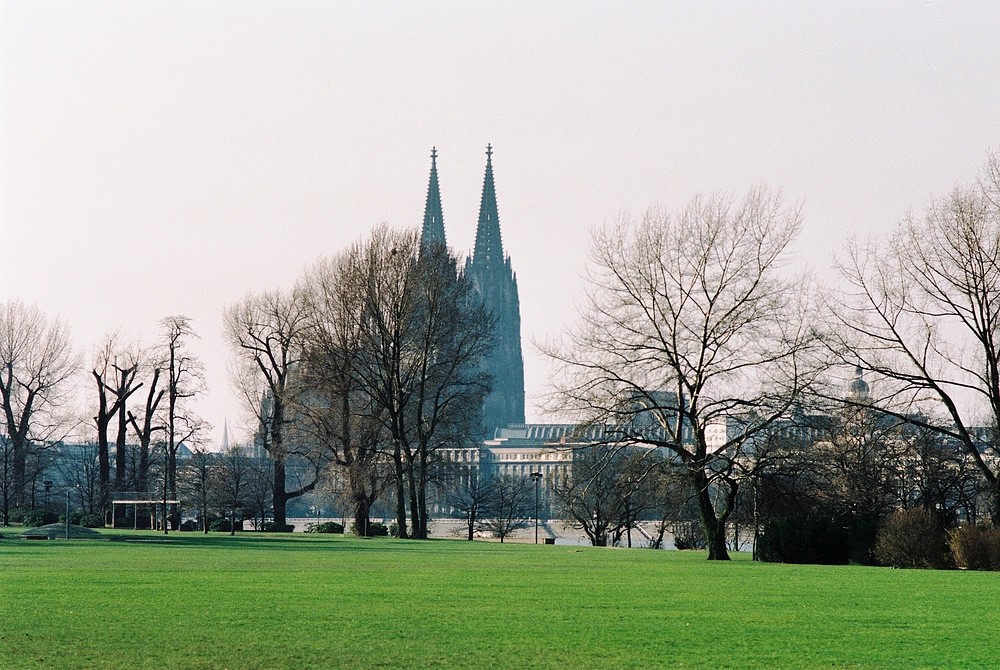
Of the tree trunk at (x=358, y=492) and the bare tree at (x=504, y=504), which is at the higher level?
the tree trunk at (x=358, y=492)

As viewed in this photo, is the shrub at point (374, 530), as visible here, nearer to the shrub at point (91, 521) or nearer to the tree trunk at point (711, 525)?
the shrub at point (91, 521)

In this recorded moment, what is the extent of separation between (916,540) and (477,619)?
1966cm

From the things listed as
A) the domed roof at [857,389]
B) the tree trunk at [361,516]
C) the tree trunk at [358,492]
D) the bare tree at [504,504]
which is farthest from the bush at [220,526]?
the domed roof at [857,389]

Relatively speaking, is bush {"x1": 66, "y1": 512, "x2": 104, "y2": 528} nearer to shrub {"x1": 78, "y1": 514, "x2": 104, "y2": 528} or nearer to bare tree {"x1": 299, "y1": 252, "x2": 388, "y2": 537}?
shrub {"x1": 78, "y1": 514, "x2": 104, "y2": 528}

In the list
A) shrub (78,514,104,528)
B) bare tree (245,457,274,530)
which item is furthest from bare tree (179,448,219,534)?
shrub (78,514,104,528)

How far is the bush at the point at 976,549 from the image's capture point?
28.5 m

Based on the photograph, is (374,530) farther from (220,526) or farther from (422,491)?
(220,526)

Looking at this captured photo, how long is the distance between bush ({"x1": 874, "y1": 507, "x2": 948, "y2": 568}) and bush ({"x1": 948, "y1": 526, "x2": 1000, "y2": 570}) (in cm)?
72

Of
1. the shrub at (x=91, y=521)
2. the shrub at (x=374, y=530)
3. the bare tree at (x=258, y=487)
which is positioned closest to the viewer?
the shrub at (x=91, y=521)

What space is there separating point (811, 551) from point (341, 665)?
2539 cm

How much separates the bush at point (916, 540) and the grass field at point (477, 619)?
690 centimetres

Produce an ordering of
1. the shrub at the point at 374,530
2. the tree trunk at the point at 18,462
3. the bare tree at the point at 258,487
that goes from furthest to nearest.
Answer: the bare tree at the point at 258,487, the tree trunk at the point at 18,462, the shrub at the point at 374,530

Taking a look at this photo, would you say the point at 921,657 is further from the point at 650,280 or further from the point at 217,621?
the point at 650,280

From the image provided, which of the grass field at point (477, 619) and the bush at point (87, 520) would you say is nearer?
the grass field at point (477, 619)
